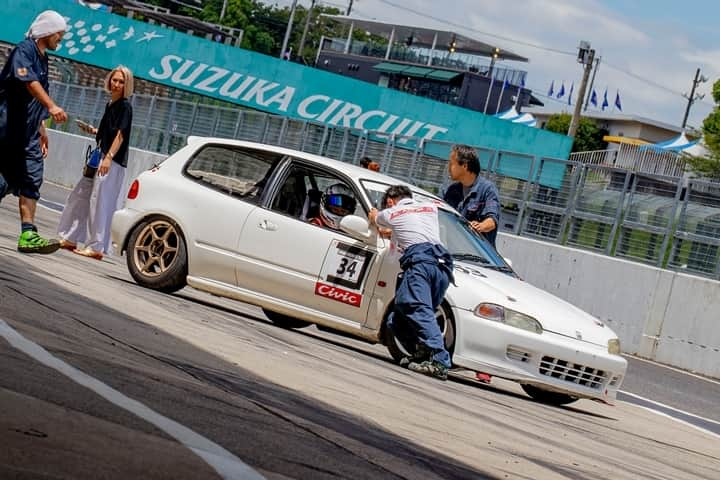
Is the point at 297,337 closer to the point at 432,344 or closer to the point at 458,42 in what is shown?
the point at 432,344

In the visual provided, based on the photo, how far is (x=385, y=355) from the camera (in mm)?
12398

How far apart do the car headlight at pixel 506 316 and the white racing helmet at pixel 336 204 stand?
156 centimetres

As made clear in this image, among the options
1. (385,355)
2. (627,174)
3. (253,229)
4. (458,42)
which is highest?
(458,42)

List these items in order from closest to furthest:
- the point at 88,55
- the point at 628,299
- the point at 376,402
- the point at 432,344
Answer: the point at 376,402 → the point at 432,344 → the point at 628,299 → the point at 88,55

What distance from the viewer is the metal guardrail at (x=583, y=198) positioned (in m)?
18.9

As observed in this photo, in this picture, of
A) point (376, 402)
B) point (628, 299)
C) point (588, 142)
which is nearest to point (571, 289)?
point (628, 299)

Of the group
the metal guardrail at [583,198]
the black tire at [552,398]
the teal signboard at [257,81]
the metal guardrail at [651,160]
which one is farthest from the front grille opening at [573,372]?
Result: the metal guardrail at [651,160]

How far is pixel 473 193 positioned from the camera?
553 inches

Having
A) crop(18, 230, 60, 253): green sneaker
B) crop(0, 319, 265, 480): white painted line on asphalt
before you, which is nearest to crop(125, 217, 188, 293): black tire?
crop(18, 230, 60, 253): green sneaker

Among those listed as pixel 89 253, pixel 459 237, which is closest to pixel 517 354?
pixel 459 237

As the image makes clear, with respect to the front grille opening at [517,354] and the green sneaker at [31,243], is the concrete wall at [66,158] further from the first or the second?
the front grille opening at [517,354]

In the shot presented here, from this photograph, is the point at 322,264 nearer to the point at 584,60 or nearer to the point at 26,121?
the point at 26,121

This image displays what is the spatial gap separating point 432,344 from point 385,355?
148 cm

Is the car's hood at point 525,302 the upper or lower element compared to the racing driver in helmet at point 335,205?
lower
